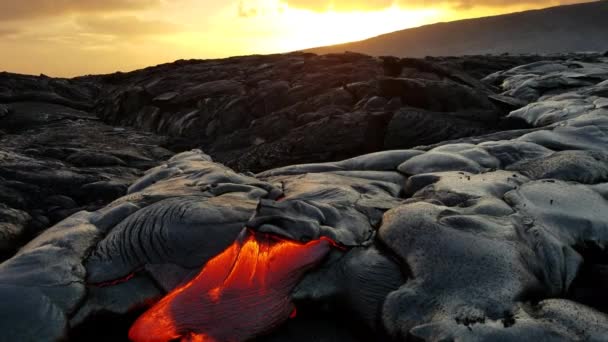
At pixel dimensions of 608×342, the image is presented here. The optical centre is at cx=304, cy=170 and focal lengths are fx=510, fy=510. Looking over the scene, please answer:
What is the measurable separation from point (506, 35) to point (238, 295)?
58.5 m

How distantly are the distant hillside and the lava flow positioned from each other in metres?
48.4

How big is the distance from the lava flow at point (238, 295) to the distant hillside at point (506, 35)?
1904 inches

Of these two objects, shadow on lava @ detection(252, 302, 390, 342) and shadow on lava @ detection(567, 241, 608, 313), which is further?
shadow on lava @ detection(567, 241, 608, 313)

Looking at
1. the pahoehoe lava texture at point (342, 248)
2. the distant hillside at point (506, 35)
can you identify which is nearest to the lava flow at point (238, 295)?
the pahoehoe lava texture at point (342, 248)

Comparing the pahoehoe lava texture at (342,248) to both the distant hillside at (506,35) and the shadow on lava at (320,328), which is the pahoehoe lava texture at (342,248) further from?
the distant hillside at (506,35)

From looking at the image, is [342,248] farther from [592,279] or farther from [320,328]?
[592,279]

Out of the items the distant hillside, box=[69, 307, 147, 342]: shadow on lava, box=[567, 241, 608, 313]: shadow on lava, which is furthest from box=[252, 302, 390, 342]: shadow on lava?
the distant hillside

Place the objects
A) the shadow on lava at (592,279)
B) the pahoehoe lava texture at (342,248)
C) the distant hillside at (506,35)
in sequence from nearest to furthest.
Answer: the pahoehoe lava texture at (342,248) → the shadow on lava at (592,279) → the distant hillside at (506,35)

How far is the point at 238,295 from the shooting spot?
2914mm

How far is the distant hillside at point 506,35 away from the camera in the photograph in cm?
5088

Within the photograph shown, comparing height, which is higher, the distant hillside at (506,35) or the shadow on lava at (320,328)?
the shadow on lava at (320,328)

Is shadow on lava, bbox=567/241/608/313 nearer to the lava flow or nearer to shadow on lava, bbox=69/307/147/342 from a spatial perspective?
the lava flow

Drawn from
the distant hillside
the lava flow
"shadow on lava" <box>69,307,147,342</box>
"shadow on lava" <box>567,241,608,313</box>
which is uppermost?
the lava flow

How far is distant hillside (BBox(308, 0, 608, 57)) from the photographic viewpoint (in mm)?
50875
